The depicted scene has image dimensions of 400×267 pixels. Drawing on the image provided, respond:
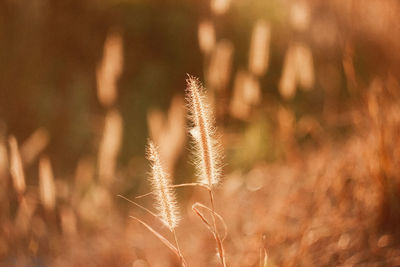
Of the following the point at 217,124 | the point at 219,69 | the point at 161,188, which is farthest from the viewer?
the point at 217,124

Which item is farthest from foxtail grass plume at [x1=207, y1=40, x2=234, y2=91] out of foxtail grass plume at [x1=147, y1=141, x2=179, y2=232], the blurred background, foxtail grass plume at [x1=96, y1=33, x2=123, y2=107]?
foxtail grass plume at [x1=147, y1=141, x2=179, y2=232]

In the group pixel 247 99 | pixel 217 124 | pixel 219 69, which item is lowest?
pixel 217 124

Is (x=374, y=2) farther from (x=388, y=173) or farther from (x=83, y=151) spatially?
(x=83, y=151)

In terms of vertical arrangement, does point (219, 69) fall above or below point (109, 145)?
above

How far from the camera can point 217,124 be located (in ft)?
6.97

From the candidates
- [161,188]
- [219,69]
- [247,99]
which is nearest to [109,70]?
[219,69]

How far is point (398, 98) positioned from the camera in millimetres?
1615

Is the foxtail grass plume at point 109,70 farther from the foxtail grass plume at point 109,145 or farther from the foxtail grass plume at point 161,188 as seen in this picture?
the foxtail grass plume at point 161,188

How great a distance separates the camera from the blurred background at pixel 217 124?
1.34 m

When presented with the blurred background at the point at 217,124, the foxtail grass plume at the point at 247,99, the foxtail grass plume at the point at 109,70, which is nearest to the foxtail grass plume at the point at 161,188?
the blurred background at the point at 217,124

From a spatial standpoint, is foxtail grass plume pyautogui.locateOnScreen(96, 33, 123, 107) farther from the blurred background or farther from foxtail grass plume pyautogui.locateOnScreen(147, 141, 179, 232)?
foxtail grass plume pyautogui.locateOnScreen(147, 141, 179, 232)

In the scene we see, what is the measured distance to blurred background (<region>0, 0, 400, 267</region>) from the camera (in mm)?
1345

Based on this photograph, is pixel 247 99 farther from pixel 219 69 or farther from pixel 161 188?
pixel 161 188

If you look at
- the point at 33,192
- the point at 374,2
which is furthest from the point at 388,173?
the point at 33,192
